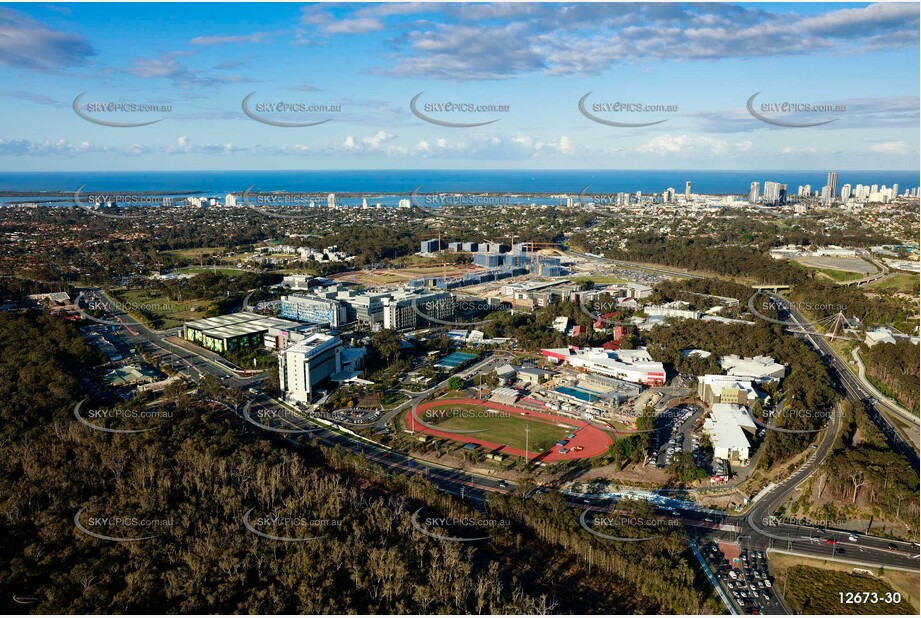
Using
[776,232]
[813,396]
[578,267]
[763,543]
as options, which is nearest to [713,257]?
[578,267]

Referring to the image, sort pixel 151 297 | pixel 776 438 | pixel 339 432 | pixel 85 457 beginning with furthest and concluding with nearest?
pixel 151 297 → pixel 339 432 → pixel 776 438 → pixel 85 457

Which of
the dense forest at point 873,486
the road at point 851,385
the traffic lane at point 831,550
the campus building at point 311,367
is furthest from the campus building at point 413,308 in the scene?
the traffic lane at point 831,550

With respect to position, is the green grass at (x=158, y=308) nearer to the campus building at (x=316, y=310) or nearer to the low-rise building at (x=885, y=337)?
the campus building at (x=316, y=310)

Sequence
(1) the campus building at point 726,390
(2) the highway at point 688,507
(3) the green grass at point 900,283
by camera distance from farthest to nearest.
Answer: (3) the green grass at point 900,283 < (1) the campus building at point 726,390 < (2) the highway at point 688,507

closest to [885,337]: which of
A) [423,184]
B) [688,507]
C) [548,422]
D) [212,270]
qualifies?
[548,422]

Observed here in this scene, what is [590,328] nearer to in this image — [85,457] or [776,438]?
[776,438]

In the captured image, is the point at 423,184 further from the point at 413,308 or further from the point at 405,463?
the point at 405,463
